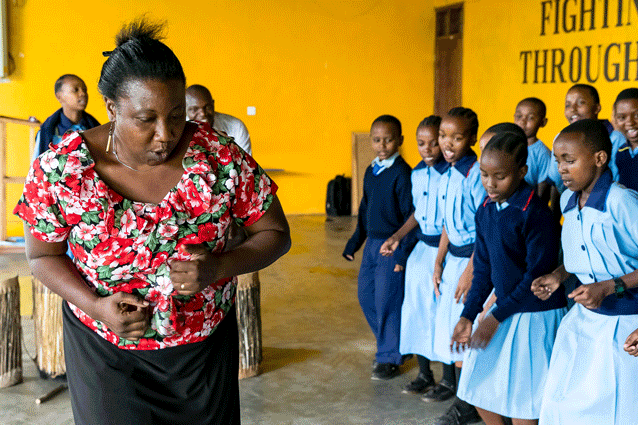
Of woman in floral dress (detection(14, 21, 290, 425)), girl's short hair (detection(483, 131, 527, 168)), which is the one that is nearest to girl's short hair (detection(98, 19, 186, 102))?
woman in floral dress (detection(14, 21, 290, 425))

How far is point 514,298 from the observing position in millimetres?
2270

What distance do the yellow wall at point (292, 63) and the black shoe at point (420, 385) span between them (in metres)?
6.52

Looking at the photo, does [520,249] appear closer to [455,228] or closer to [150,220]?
[455,228]

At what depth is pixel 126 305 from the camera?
1.45m

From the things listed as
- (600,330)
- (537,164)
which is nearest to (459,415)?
(600,330)

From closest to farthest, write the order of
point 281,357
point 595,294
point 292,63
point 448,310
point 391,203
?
1. point 595,294
2. point 448,310
3. point 391,203
4. point 281,357
5. point 292,63

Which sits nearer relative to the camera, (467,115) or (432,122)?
(467,115)

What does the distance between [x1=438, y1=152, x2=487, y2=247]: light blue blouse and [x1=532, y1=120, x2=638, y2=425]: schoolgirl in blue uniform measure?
2.25 ft

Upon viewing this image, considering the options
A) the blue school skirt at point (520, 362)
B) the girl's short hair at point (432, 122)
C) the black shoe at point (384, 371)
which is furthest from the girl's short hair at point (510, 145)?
the black shoe at point (384, 371)

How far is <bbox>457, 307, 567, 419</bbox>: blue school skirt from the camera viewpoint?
231cm

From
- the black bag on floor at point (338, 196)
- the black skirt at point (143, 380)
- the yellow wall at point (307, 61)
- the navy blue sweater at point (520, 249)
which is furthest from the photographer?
the black bag on floor at point (338, 196)

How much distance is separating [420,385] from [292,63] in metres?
7.08

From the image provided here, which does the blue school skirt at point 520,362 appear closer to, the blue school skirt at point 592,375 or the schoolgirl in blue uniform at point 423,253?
the blue school skirt at point 592,375

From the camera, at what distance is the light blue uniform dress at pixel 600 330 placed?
193cm
